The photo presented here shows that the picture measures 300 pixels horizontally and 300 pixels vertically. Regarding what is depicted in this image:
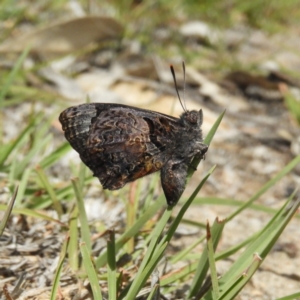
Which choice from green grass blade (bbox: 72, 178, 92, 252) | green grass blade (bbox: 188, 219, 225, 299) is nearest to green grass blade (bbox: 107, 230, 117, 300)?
green grass blade (bbox: 72, 178, 92, 252)

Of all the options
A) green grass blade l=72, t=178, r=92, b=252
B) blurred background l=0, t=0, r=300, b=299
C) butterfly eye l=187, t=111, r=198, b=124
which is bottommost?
green grass blade l=72, t=178, r=92, b=252

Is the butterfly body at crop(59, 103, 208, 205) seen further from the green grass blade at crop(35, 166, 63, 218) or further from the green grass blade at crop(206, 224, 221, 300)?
the green grass blade at crop(206, 224, 221, 300)

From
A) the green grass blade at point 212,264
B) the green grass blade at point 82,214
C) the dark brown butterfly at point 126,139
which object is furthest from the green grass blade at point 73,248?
the green grass blade at point 212,264

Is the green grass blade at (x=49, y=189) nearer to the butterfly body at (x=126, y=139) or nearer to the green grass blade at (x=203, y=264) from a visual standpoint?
the butterfly body at (x=126, y=139)

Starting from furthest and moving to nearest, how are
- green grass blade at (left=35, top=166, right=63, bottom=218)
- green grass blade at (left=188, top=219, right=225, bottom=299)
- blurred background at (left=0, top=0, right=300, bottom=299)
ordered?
blurred background at (left=0, top=0, right=300, bottom=299)
green grass blade at (left=35, top=166, right=63, bottom=218)
green grass blade at (left=188, top=219, right=225, bottom=299)

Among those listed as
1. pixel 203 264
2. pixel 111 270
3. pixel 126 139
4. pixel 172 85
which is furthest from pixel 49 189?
pixel 172 85

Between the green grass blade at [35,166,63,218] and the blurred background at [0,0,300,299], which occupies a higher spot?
the blurred background at [0,0,300,299]

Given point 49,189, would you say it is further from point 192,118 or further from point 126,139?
point 192,118

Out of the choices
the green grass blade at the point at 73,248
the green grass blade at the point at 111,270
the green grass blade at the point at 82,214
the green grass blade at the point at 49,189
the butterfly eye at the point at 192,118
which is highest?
the butterfly eye at the point at 192,118

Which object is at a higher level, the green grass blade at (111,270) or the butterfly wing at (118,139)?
the butterfly wing at (118,139)

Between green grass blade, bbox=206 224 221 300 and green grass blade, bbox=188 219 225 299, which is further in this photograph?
green grass blade, bbox=188 219 225 299
